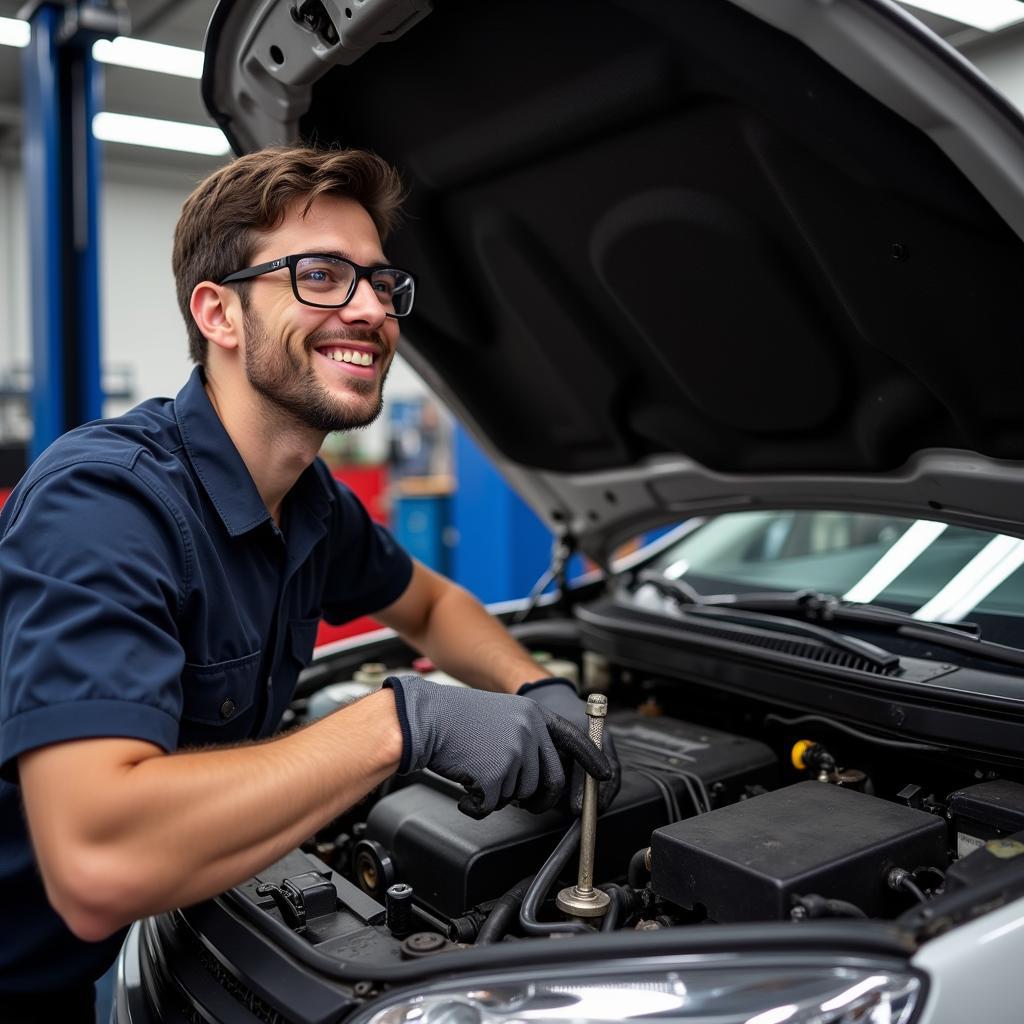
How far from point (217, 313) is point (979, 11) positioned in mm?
5818

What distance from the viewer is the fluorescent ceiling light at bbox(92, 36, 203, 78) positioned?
6.32 metres

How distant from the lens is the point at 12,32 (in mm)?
6309

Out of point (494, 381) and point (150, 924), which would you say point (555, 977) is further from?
point (494, 381)

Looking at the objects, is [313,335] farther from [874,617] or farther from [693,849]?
[874,617]

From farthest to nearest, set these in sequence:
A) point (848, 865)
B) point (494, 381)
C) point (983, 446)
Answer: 1. point (494, 381)
2. point (983, 446)
3. point (848, 865)

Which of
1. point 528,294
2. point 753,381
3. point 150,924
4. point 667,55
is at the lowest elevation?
point 150,924

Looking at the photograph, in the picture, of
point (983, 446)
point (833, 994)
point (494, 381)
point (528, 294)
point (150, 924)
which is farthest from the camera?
point (494, 381)

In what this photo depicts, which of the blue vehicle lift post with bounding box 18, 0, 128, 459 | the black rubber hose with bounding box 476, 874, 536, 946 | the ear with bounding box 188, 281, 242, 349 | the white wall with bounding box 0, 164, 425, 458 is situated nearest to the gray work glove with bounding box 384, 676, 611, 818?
the black rubber hose with bounding box 476, 874, 536, 946

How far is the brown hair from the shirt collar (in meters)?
0.16

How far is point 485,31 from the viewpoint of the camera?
4.29 ft

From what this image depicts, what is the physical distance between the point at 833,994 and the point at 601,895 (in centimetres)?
43

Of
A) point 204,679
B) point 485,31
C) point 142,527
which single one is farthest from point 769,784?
point 485,31

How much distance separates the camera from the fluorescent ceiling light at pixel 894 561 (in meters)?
1.86

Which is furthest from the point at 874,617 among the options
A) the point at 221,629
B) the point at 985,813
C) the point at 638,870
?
the point at 221,629
